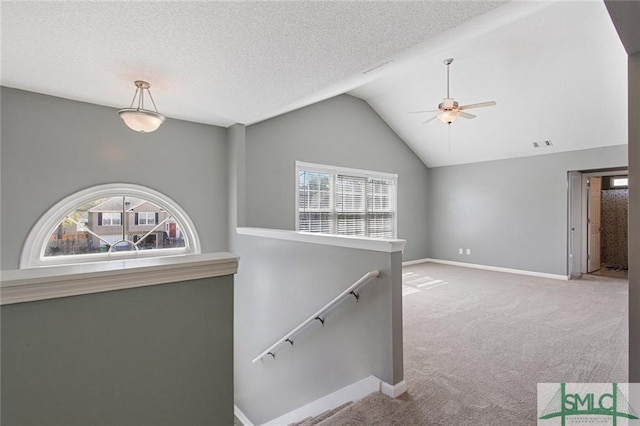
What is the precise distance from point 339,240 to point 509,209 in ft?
17.9

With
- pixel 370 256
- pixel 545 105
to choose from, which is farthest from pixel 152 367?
pixel 545 105

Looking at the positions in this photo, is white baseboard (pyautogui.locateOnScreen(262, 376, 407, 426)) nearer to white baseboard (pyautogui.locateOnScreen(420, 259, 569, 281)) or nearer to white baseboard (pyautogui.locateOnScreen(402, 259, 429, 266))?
white baseboard (pyautogui.locateOnScreen(402, 259, 429, 266))

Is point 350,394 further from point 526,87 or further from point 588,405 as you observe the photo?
point 526,87

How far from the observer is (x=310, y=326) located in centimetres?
321

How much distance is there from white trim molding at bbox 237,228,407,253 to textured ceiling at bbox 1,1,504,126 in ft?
5.02

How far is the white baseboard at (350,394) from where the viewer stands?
91.0 inches

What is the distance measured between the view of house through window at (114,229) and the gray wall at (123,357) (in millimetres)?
3033

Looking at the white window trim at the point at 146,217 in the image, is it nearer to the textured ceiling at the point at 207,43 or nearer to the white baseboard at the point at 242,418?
the textured ceiling at the point at 207,43

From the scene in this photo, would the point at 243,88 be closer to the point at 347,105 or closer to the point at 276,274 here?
the point at 276,274

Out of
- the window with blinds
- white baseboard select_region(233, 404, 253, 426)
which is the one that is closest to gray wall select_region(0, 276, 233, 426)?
white baseboard select_region(233, 404, 253, 426)

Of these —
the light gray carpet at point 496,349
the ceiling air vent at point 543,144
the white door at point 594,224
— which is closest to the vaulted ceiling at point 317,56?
the ceiling air vent at point 543,144

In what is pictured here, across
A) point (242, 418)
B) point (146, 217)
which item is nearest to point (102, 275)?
point (146, 217)

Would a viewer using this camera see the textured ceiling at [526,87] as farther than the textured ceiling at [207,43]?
Yes

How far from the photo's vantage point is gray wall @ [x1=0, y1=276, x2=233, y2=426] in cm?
117
